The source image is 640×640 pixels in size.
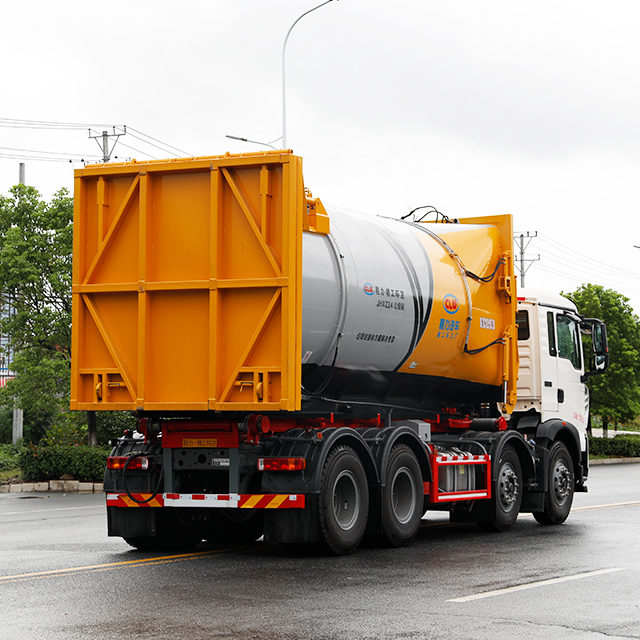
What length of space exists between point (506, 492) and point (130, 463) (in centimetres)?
533

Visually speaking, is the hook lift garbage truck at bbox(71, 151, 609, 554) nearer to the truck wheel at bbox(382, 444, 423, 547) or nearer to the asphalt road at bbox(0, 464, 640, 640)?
the truck wheel at bbox(382, 444, 423, 547)

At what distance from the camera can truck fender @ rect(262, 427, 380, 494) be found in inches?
387

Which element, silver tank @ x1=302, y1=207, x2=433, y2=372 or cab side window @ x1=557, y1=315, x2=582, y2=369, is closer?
silver tank @ x1=302, y1=207, x2=433, y2=372

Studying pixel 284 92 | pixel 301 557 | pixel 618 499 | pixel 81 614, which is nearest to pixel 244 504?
pixel 301 557

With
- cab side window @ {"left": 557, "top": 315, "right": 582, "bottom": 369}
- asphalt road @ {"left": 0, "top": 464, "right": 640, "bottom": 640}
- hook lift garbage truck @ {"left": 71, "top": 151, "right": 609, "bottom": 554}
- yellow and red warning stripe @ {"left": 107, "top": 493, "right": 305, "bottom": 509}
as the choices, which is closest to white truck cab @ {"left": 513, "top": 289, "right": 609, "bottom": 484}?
cab side window @ {"left": 557, "top": 315, "right": 582, "bottom": 369}

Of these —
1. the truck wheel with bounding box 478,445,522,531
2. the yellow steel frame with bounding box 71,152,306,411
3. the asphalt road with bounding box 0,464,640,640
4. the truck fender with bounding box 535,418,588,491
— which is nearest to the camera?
the asphalt road with bounding box 0,464,640,640

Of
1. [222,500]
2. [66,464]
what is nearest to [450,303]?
[222,500]

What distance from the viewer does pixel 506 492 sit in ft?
44.3

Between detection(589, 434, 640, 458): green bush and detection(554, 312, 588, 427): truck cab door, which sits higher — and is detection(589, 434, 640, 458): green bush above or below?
below

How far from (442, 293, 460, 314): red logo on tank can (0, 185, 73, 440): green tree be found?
1455 cm

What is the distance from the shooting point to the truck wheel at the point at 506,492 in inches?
523

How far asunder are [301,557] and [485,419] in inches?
174

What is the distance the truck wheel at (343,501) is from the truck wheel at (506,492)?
10.6ft

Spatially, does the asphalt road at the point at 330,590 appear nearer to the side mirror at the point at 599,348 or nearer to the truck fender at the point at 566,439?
Answer: the truck fender at the point at 566,439
